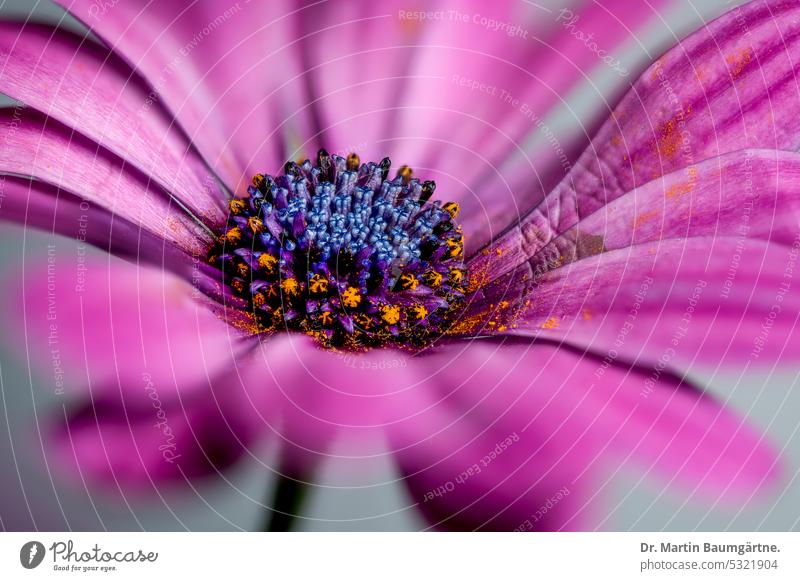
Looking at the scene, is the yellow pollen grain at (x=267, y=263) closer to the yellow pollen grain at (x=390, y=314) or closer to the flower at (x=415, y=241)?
the flower at (x=415, y=241)

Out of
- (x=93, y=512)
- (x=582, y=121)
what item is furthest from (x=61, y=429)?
(x=582, y=121)

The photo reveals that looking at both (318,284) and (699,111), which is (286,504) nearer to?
(318,284)

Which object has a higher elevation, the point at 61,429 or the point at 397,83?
the point at 397,83

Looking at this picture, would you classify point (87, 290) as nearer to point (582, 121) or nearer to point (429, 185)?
point (429, 185)

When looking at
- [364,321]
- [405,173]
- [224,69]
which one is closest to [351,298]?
[364,321]
